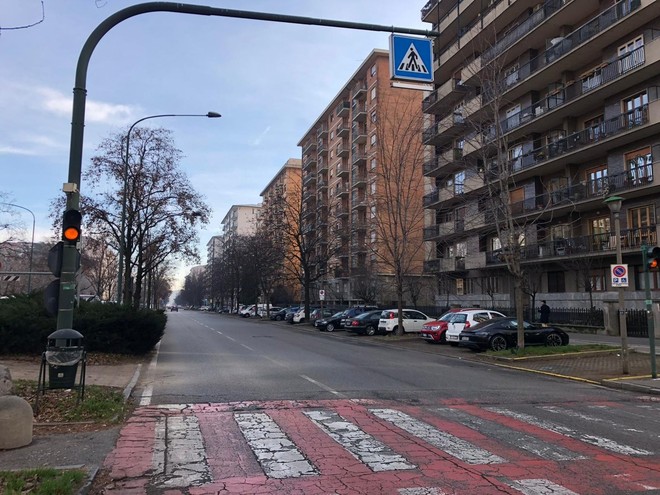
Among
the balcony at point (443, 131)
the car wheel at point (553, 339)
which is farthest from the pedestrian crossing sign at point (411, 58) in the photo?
the balcony at point (443, 131)

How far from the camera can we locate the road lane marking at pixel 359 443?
5.78 metres

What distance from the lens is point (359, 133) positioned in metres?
69.1

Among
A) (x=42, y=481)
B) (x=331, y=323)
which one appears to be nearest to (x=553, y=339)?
(x=42, y=481)

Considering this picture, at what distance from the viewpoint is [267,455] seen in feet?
20.1

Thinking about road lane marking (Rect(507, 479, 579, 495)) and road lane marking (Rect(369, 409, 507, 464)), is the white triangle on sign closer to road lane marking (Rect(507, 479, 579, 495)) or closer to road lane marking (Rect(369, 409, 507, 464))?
road lane marking (Rect(369, 409, 507, 464))

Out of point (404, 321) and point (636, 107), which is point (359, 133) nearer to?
point (636, 107)

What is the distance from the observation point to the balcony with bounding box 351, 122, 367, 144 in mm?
68438

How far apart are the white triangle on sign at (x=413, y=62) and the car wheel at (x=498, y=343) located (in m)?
13.5

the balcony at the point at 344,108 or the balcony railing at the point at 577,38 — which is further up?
the balcony at the point at 344,108

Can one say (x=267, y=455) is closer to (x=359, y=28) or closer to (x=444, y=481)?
(x=444, y=481)

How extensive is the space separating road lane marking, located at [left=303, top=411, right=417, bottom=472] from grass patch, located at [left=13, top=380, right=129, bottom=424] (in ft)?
9.63

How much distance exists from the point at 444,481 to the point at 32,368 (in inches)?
453

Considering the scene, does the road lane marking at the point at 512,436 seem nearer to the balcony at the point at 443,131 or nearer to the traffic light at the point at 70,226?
the traffic light at the point at 70,226

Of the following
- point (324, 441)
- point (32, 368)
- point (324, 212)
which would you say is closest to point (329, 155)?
point (324, 212)
